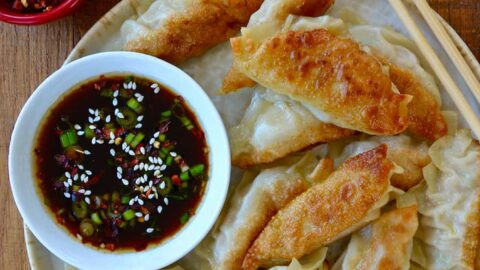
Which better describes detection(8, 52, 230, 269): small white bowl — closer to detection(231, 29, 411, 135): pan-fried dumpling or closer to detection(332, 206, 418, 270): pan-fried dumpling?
detection(231, 29, 411, 135): pan-fried dumpling

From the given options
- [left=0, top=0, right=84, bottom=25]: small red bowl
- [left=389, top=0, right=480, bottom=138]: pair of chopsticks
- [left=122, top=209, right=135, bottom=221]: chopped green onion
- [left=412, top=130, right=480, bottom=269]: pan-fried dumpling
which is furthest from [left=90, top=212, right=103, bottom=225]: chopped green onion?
[left=389, top=0, right=480, bottom=138]: pair of chopsticks

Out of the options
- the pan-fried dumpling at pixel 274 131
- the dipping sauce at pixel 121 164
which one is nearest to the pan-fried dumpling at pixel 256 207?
the pan-fried dumpling at pixel 274 131

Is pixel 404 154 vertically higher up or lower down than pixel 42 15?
lower down

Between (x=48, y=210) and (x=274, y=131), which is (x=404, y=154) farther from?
(x=48, y=210)

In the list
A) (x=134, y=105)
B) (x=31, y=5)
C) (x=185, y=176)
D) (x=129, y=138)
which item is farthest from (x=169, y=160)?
(x=31, y=5)

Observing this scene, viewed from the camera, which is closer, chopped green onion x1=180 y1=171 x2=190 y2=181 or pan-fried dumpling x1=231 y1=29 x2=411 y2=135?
pan-fried dumpling x1=231 y1=29 x2=411 y2=135
